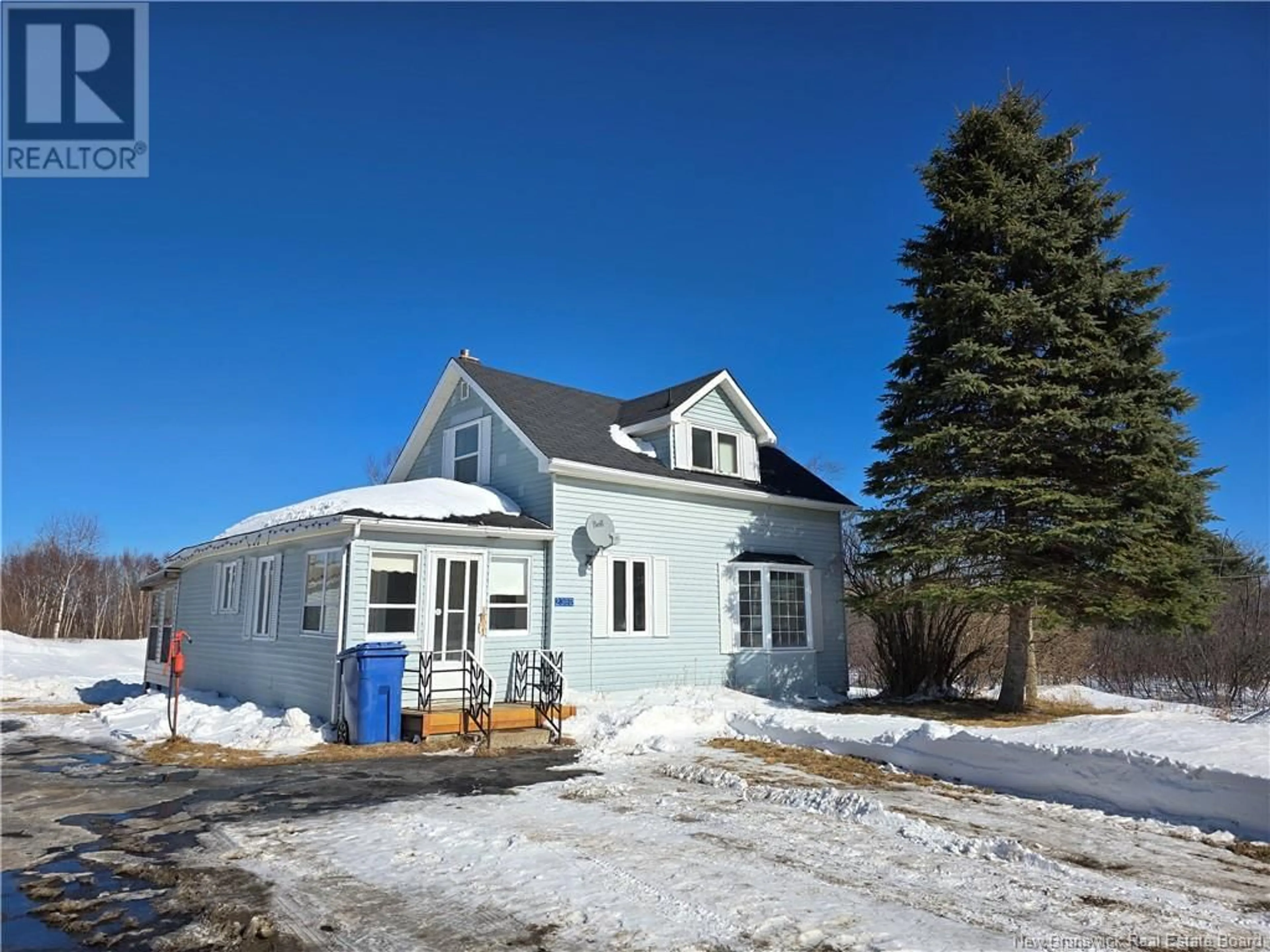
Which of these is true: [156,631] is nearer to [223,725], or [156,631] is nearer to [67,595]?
[223,725]

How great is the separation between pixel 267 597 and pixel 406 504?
3940 mm

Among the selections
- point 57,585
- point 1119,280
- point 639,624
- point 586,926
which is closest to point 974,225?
point 1119,280

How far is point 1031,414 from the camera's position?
1409 cm

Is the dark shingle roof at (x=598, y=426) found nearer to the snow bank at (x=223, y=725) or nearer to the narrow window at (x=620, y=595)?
the narrow window at (x=620, y=595)

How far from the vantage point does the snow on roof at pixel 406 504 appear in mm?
13164

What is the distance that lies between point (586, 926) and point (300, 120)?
40.5 ft

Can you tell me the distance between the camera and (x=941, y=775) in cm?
926

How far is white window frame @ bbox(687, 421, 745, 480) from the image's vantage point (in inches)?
719

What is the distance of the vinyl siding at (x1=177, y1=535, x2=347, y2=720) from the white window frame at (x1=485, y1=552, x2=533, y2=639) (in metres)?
2.66

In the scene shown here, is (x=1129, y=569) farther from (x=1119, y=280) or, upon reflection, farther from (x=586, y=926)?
(x=586, y=926)

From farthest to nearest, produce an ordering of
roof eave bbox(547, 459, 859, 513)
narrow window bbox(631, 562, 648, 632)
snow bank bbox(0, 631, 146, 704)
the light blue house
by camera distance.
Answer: snow bank bbox(0, 631, 146, 704) < narrow window bbox(631, 562, 648, 632) < roof eave bbox(547, 459, 859, 513) < the light blue house

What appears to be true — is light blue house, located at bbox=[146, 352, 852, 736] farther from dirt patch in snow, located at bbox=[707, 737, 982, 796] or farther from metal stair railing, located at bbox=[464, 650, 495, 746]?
dirt patch in snow, located at bbox=[707, 737, 982, 796]

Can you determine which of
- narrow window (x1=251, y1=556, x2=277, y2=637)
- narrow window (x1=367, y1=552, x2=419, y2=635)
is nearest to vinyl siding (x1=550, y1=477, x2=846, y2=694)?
narrow window (x1=367, y1=552, x2=419, y2=635)

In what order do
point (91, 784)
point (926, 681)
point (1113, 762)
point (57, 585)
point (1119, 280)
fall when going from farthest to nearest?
1. point (57, 585)
2. point (926, 681)
3. point (1119, 280)
4. point (91, 784)
5. point (1113, 762)
